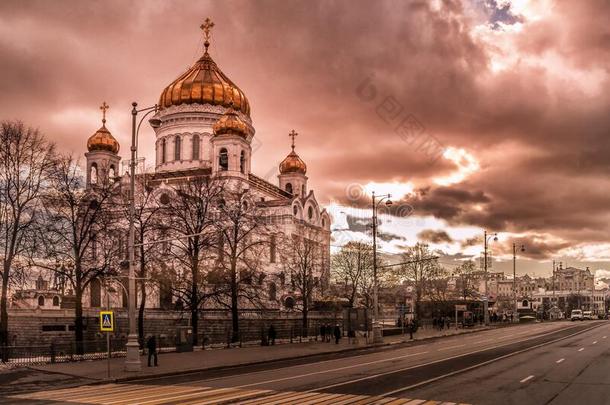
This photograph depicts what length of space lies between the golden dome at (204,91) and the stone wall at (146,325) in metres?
29.4

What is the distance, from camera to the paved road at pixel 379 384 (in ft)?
54.8

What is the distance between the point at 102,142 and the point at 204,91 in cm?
1285

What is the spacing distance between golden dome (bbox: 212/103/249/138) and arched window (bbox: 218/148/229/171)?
198cm

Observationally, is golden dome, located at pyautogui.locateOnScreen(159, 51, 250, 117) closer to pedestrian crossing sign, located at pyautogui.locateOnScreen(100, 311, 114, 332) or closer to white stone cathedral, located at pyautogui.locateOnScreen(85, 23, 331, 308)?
white stone cathedral, located at pyautogui.locateOnScreen(85, 23, 331, 308)

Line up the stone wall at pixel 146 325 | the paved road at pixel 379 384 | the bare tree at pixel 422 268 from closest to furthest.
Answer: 1. the paved road at pixel 379 384
2. the stone wall at pixel 146 325
3. the bare tree at pixel 422 268

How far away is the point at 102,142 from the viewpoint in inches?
3004

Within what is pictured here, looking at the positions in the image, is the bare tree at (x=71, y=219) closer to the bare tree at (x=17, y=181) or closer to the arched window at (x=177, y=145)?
the bare tree at (x=17, y=181)

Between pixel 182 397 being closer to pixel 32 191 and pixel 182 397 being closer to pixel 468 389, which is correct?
pixel 468 389

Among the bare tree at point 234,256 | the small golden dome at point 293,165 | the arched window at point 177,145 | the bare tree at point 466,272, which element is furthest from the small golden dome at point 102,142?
the bare tree at point 466,272

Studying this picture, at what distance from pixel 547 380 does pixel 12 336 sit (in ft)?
104

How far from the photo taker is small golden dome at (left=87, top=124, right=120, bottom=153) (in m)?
76.2

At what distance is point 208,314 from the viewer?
52.2m

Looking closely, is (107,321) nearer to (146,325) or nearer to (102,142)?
(146,325)

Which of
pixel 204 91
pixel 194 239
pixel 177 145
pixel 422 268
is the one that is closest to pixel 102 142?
pixel 177 145
